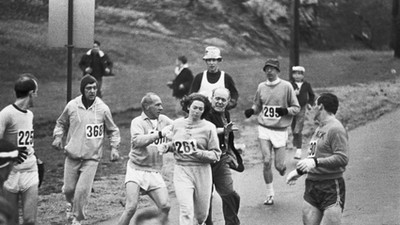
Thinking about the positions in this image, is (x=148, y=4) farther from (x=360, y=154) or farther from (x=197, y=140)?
(x=197, y=140)

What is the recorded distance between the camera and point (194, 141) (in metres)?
9.93

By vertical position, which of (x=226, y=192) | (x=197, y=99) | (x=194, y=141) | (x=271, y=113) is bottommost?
(x=226, y=192)

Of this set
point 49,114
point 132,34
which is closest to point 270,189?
point 49,114

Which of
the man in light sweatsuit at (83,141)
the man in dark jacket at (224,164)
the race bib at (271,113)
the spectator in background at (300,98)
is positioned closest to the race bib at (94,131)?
the man in light sweatsuit at (83,141)

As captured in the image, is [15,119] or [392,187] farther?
[392,187]

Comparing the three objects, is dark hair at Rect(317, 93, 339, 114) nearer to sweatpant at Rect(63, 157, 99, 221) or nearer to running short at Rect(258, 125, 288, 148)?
sweatpant at Rect(63, 157, 99, 221)

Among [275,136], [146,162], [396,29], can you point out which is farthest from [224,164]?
[396,29]

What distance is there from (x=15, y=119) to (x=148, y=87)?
53.4ft

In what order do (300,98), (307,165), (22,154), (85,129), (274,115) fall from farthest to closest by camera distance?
(300,98) → (274,115) → (85,129) → (22,154) → (307,165)

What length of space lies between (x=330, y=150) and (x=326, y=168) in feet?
0.59

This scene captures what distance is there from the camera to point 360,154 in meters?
16.6

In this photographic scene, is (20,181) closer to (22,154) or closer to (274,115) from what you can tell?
(22,154)

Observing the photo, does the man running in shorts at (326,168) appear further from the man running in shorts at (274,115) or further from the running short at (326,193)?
the man running in shorts at (274,115)

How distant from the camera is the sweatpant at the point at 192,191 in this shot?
9.89 metres
